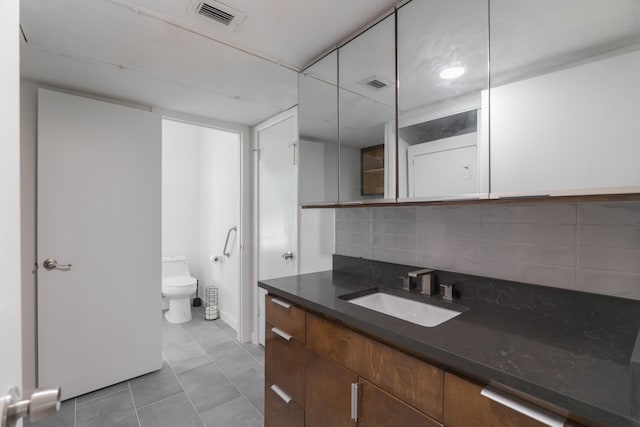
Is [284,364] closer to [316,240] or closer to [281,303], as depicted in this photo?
[281,303]

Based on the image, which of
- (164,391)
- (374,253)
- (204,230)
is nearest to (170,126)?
(204,230)

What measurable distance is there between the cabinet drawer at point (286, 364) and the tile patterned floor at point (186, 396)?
0.54 m

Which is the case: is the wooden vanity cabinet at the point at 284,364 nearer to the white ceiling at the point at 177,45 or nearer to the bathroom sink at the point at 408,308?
the bathroom sink at the point at 408,308

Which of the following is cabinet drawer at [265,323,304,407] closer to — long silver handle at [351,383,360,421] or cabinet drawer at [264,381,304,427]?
cabinet drawer at [264,381,304,427]

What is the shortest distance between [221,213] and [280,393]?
2.47 m

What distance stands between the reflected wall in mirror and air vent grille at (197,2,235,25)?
58 cm

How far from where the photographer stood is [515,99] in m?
1.03

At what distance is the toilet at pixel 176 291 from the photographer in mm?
3336

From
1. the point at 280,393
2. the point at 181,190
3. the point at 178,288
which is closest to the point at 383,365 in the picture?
the point at 280,393

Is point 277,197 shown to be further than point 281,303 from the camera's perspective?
Yes

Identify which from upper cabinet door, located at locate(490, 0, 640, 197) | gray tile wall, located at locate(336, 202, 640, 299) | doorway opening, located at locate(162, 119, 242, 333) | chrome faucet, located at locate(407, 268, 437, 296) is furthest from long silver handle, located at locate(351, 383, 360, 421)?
doorway opening, located at locate(162, 119, 242, 333)

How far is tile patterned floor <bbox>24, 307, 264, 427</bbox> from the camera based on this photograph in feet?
6.06

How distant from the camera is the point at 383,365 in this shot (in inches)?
40.4

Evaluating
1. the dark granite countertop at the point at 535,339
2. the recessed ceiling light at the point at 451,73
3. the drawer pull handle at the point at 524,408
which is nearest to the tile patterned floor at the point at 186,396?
the dark granite countertop at the point at 535,339
